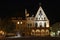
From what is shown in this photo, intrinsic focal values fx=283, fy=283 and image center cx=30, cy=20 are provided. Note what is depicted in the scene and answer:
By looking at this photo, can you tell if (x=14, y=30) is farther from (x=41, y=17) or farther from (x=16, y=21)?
(x=41, y=17)

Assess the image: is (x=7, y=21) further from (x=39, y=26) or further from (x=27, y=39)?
(x=27, y=39)

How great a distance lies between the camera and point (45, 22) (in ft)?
220

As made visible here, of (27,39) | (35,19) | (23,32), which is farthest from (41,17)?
(27,39)

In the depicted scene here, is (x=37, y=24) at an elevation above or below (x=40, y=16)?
below

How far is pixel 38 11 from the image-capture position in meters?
67.7

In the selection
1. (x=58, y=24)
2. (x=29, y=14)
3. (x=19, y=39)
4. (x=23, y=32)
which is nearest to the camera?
(x=19, y=39)

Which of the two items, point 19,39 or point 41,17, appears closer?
point 19,39

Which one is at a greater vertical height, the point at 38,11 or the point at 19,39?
the point at 38,11

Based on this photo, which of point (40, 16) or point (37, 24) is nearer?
point (40, 16)

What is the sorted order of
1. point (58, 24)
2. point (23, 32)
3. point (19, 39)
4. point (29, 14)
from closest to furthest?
point (19, 39) < point (23, 32) < point (29, 14) < point (58, 24)

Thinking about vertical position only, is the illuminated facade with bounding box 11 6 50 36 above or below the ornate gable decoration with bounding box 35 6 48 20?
below

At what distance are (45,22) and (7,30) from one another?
922 centimetres

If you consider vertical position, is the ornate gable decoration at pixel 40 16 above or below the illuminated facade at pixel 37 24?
above

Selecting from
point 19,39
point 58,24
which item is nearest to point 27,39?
point 19,39
